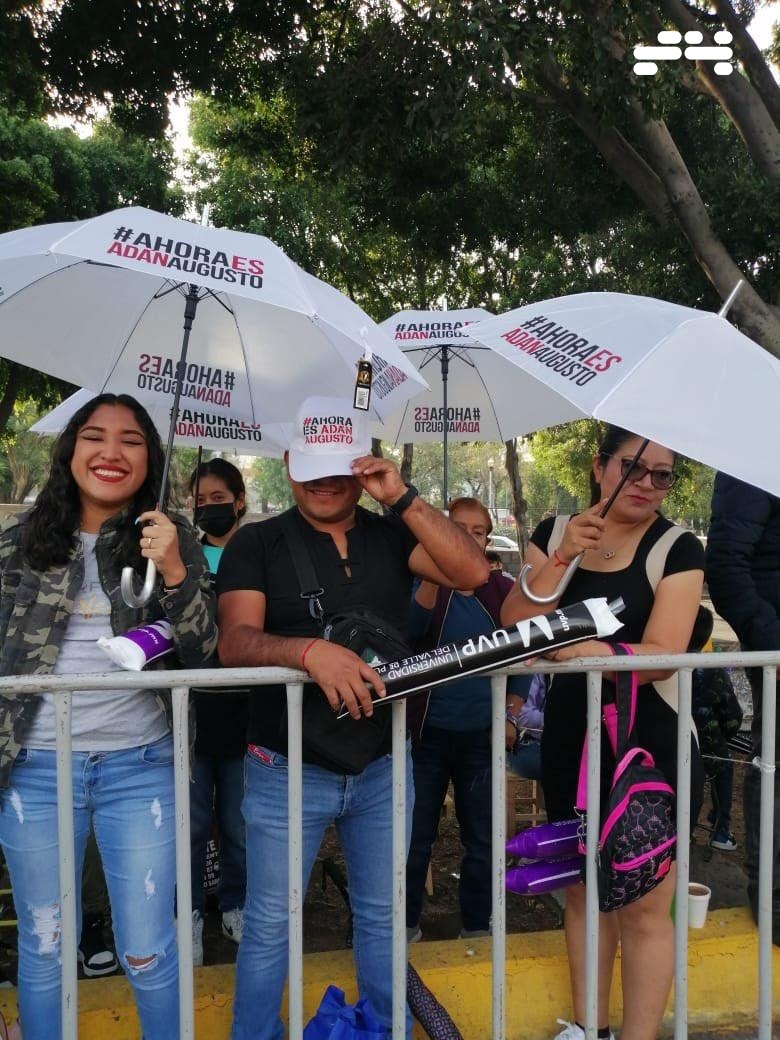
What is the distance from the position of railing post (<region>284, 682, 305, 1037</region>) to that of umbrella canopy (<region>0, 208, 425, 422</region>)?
1.11 meters

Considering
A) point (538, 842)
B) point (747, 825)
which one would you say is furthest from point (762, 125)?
point (538, 842)

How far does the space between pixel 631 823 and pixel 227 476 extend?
9.39ft

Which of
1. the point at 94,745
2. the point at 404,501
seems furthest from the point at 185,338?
the point at 94,745

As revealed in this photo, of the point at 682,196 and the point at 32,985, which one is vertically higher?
the point at 682,196

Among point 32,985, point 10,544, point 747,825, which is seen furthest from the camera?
point 747,825

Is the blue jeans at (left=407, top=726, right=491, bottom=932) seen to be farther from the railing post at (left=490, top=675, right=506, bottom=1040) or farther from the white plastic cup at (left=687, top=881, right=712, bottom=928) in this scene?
the railing post at (left=490, top=675, right=506, bottom=1040)

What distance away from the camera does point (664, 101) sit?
7.00m

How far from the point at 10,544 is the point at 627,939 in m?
2.23

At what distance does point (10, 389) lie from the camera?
50.9ft

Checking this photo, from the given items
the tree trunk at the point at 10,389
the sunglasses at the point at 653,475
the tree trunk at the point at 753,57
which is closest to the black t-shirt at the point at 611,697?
the sunglasses at the point at 653,475

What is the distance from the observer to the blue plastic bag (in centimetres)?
251

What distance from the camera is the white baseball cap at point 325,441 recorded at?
102 inches

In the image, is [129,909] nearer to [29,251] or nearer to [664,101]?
[29,251]

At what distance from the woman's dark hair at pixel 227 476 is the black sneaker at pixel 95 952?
2.00m
